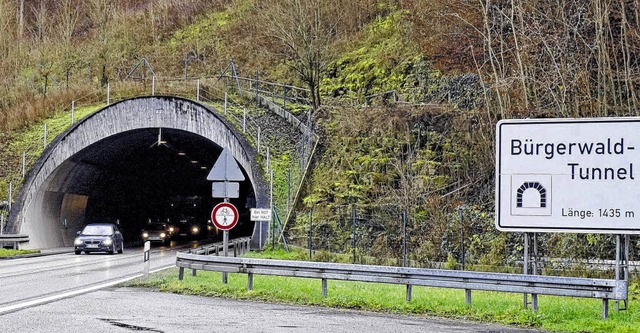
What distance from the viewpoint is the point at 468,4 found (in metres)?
36.8

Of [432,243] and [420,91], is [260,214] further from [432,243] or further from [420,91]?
[420,91]

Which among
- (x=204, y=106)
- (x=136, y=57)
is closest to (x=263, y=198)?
(x=204, y=106)

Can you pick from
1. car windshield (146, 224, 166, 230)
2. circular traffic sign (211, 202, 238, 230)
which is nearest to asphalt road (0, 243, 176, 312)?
circular traffic sign (211, 202, 238, 230)

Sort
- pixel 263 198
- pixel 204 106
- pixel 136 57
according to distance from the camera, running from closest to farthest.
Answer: pixel 263 198
pixel 204 106
pixel 136 57

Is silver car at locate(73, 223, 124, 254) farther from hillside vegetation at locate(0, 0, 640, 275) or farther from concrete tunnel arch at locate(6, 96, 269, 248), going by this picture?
hillside vegetation at locate(0, 0, 640, 275)

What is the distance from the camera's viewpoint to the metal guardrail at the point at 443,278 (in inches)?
584

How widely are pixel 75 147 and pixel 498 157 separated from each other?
2731 cm

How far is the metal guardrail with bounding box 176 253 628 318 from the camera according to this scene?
48.7ft

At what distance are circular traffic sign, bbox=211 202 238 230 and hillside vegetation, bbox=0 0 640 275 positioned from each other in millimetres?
8258

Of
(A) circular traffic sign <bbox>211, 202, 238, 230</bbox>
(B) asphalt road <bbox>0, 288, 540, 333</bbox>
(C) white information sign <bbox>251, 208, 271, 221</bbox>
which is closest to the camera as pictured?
(B) asphalt road <bbox>0, 288, 540, 333</bbox>

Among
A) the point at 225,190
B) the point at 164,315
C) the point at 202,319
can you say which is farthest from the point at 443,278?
the point at 225,190

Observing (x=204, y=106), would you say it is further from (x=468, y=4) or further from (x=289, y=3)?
(x=468, y=4)

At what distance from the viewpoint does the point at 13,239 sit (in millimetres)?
36781

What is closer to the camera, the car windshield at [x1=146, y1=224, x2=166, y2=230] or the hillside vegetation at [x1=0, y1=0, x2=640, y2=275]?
the hillside vegetation at [x1=0, y1=0, x2=640, y2=275]
